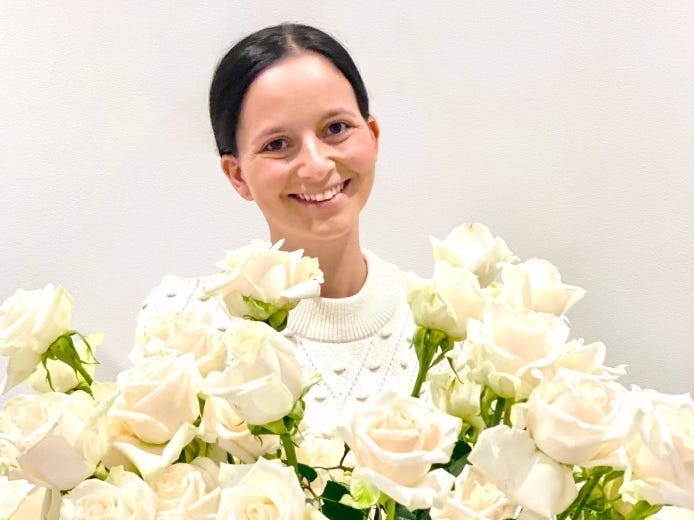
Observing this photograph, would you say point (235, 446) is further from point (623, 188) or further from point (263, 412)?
point (623, 188)

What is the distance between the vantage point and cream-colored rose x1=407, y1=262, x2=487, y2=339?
0.44 metres

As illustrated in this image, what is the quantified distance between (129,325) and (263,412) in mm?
1058

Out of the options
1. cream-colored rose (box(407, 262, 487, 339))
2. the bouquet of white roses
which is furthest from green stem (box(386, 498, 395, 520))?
cream-colored rose (box(407, 262, 487, 339))

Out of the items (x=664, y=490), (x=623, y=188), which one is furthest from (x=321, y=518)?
(x=623, y=188)

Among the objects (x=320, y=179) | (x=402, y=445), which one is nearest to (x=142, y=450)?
(x=402, y=445)

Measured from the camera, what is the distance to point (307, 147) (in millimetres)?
1012

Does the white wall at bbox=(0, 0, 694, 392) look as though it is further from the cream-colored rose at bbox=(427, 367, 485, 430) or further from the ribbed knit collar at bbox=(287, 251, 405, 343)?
the cream-colored rose at bbox=(427, 367, 485, 430)

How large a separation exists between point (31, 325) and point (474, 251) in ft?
0.85

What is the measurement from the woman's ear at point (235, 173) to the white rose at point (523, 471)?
2.56ft

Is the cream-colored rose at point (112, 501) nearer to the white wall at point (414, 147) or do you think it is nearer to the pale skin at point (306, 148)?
the pale skin at point (306, 148)

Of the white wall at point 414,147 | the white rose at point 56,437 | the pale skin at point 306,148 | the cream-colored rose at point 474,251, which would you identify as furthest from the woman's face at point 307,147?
the white rose at point 56,437

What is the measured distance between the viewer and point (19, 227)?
1363 millimetres

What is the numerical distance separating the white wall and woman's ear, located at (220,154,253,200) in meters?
0.26

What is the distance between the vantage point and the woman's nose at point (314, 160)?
3.28 feet
